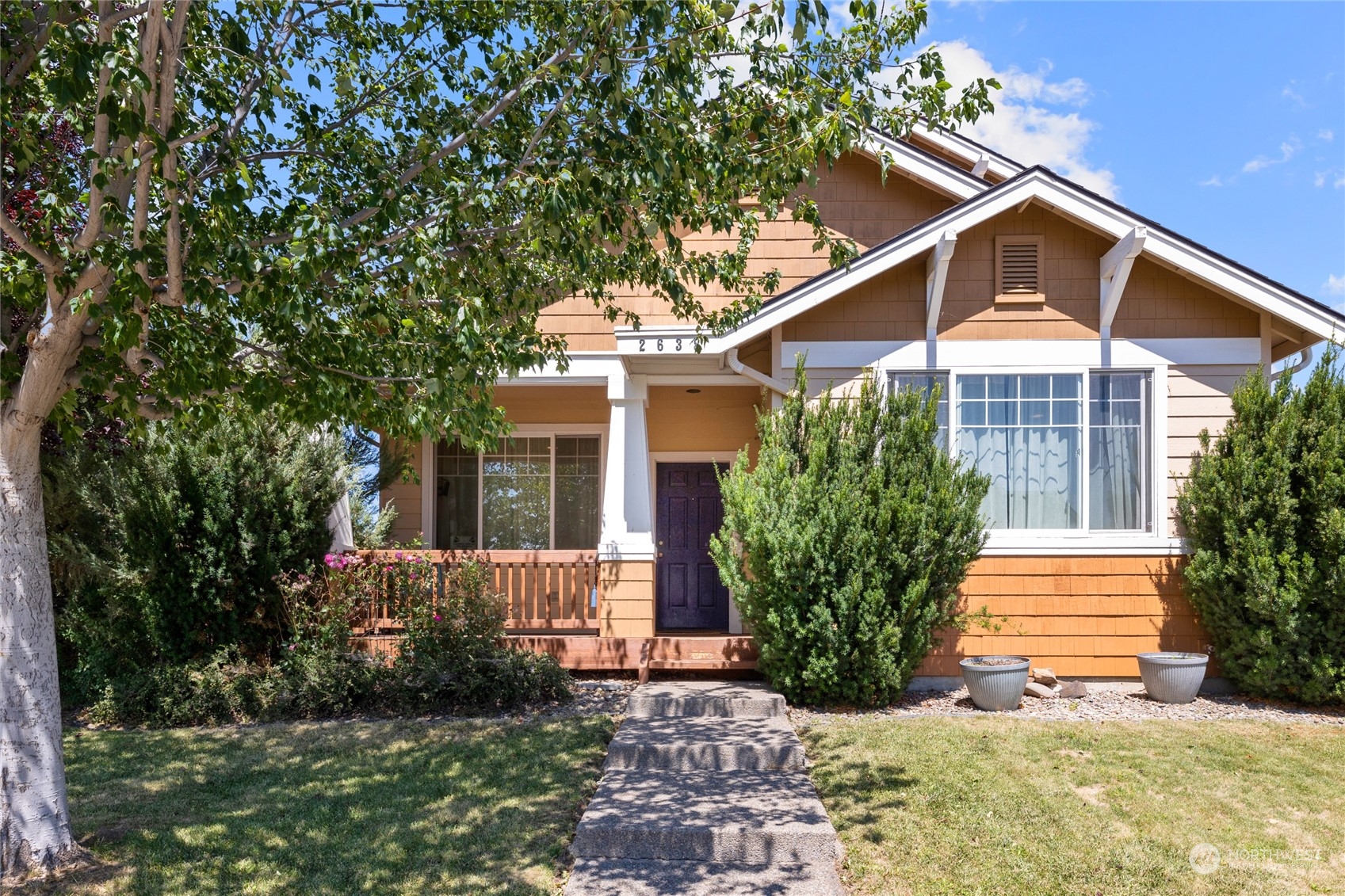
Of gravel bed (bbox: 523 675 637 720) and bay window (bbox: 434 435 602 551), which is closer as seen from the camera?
gravel bed (bbox: 523 675 637 720)

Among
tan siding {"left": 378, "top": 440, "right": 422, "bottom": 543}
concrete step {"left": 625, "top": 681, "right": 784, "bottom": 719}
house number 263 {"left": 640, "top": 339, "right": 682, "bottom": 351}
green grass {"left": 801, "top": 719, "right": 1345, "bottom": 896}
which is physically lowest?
green grass {"left": 801, "top": 719, "right": 1345, "bottom": 896}

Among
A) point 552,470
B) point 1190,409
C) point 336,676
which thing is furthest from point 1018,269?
point 336,676

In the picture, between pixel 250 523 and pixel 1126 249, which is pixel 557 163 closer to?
pixel 250 523

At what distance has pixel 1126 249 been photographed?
347 inches

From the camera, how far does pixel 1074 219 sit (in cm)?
919

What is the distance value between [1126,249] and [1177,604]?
11.7ft

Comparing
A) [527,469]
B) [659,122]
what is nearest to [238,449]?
[527,469]

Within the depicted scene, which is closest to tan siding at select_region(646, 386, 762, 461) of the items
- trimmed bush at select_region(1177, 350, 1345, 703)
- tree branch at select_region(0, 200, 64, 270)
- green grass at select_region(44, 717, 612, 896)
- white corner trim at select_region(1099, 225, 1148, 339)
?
white corner trim at select_region(1099, 225, 1148, 339)

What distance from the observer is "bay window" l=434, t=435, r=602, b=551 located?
12.0 meters

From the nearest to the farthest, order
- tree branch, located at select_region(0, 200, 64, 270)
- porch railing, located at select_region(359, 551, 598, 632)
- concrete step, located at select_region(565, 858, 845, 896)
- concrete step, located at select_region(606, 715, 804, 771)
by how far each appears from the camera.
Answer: tree branch, located at select_region(0, 200, 64, 270) < concrete step, located at select_region(565, 858, 845, 896) < concrete step, located at select_region(606, 715, 804, 771) < porch railing, located at select_region(359, 551, 598, 632)

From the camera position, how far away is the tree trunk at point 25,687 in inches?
189

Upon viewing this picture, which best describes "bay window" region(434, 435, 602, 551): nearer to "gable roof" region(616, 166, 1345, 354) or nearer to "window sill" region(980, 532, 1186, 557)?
"gable roof" region(616, 166, 1345, 354)

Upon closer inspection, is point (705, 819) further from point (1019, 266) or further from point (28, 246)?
point (1019, 266)

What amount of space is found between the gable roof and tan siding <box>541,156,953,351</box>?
1.57m
